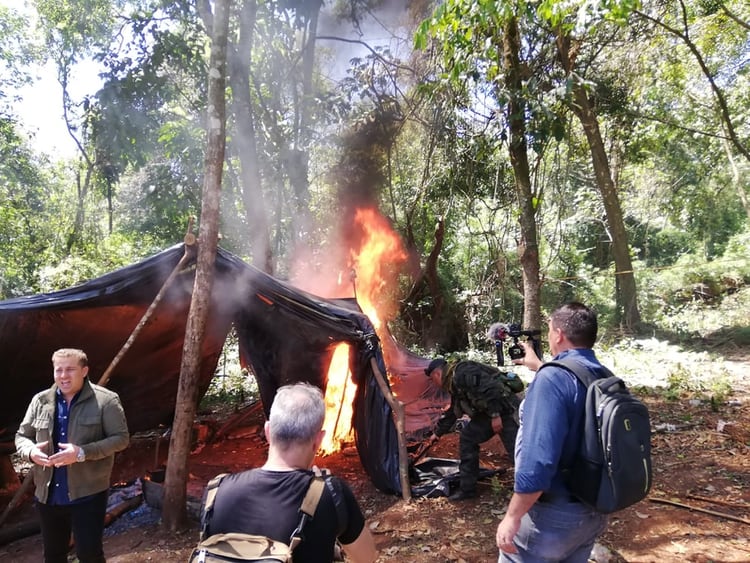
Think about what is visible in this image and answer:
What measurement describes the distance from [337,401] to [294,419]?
17.7ft

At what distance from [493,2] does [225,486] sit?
4.21m

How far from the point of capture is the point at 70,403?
3094 millimetres

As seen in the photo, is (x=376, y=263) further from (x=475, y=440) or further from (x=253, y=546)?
(x=253, y=546)

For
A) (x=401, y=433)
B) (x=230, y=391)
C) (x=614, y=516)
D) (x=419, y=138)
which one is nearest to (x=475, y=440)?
(x=401, y=433)

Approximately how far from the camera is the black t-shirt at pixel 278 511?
1.55 m

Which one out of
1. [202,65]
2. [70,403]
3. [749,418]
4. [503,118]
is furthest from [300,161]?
[749,418]

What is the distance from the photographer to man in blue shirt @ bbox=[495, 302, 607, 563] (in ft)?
6.50

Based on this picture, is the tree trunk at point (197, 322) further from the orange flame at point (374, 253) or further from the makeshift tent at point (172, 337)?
the orange flame at point (374, 253)

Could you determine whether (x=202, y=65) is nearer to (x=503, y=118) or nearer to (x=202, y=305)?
(x=503, y=118)

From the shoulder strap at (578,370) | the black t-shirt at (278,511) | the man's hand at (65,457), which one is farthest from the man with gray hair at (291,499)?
the man's hand at (65,457)

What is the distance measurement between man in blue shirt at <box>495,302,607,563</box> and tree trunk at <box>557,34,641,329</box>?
9.77 meters

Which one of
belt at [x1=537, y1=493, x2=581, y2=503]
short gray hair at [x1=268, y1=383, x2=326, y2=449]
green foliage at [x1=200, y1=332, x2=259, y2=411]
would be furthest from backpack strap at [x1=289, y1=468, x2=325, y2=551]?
green foliage at [x1=200, y1=332, x2=259, y2=411]

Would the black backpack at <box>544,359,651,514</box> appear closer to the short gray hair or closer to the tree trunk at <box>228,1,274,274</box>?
the short gray hair

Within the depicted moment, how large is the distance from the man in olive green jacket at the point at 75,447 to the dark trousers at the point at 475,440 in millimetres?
3245
